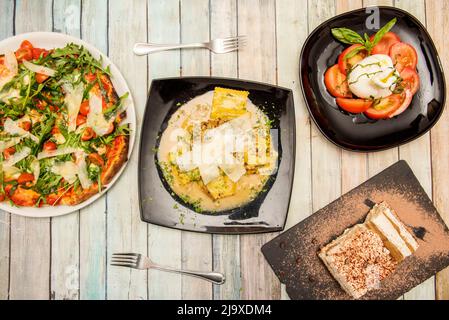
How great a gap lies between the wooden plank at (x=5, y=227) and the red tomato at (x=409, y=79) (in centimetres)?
187

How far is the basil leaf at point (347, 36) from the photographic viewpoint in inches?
76.3

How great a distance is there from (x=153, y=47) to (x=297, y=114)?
2.50 feet

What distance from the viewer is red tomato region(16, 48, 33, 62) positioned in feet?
6.15

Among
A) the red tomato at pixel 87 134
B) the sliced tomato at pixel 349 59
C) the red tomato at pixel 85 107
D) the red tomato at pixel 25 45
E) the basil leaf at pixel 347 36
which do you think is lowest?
the red tomato at pixel 87 134

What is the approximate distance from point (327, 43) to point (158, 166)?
986mm

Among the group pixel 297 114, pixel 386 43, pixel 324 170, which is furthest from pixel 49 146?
pixel 386 43

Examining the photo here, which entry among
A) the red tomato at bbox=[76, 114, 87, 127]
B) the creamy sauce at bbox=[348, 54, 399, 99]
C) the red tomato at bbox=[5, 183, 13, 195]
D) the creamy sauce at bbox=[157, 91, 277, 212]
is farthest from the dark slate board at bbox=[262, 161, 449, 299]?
the red tomato at bbox=[5, 183, 13, 195]

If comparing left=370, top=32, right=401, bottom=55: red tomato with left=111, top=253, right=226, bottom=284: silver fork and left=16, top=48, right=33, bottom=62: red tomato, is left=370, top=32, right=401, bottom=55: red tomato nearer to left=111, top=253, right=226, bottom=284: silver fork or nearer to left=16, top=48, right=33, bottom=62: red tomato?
left=111, top=253, right=226, bottom=284: silver fork

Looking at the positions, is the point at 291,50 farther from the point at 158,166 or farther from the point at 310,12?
the point at 158,166

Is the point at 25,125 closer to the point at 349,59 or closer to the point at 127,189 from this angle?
the point at 127,189

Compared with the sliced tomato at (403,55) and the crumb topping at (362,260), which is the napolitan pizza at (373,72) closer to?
the sliced tomato at (403,55)

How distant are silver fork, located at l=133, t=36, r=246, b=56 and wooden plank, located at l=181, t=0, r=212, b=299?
0.04m

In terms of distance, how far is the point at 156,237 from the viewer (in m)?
2.03

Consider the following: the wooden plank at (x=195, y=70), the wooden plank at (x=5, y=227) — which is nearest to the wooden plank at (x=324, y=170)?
the wooden plank at (x=195, y=70)
